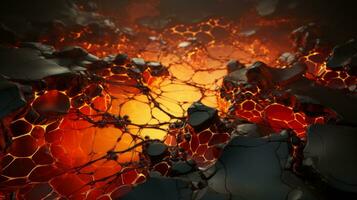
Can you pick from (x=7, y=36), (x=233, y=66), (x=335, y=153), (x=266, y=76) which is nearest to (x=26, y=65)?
(x=7, y=36)

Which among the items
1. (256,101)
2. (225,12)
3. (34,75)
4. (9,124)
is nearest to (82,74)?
(34,75)

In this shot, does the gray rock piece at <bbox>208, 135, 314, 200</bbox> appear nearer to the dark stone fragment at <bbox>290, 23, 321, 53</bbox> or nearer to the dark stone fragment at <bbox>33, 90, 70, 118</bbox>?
the dark stone fragment at <bbox>33, 90, 70, 118</bbox>

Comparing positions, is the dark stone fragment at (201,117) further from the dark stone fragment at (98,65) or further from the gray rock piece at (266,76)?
the dark stone fragment at (98,65)

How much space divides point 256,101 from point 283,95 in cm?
34

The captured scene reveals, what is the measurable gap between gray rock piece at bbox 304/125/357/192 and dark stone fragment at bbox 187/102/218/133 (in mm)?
981

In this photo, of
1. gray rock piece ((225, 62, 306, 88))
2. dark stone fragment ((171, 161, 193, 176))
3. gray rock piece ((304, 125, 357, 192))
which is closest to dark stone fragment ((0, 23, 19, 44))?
gray rock piece ((225, 62, 306, 88))

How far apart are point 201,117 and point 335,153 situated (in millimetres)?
1329

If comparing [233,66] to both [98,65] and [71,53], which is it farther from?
[71,53]

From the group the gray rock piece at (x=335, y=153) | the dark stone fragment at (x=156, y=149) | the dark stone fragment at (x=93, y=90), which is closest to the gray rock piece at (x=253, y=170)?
the gray rock piece at (x=335, y=153)

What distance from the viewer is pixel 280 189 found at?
2359mm

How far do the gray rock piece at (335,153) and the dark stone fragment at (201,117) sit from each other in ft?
3.22

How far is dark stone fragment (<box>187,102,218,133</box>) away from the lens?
3146mm

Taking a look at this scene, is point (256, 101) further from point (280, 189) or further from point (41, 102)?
point (41, 102)

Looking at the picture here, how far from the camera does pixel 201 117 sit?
126 inches
